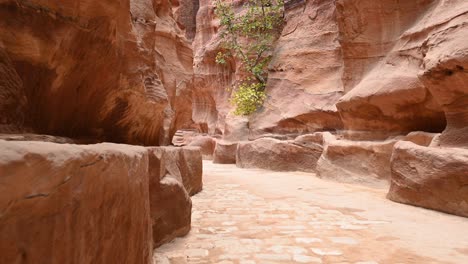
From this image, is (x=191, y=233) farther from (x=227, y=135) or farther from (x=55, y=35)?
(x=227, y=135)

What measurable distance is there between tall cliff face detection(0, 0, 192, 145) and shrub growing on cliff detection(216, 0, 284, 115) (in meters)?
9.08

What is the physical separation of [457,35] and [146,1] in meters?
4.45

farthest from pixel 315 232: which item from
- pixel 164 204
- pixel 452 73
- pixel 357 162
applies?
pixel 357 162

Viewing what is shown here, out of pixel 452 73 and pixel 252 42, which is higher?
pixel 252 42

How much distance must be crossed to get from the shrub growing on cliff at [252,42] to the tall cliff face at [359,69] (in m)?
0.45

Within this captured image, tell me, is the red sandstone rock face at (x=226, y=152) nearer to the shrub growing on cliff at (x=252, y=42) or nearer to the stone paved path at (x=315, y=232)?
the shrub growing on cliff at (x=252, y=42)

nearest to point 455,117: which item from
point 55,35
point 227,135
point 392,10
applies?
point 392,10

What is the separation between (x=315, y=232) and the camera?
11.2 ft

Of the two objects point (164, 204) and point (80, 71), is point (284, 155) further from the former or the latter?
point (80, 71)

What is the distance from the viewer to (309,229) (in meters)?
3.55

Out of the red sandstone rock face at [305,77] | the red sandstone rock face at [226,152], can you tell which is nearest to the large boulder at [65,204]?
the red sandstone rock face at [305,77]

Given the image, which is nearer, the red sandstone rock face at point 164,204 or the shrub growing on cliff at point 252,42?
the red sandstone rock face at point 164,204

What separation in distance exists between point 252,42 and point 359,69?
676 cm

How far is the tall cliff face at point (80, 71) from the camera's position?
84.9 inches
